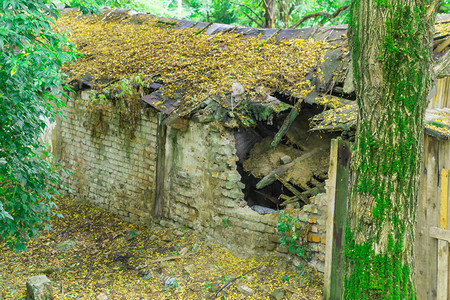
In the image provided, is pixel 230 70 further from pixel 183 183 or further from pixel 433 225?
pixel 433 225

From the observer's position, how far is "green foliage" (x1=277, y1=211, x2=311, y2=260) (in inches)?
216

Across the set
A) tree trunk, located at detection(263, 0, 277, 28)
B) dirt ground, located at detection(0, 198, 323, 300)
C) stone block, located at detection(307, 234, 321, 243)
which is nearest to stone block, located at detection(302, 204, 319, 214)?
stone block, located at detection(307, 234, 321, 243)

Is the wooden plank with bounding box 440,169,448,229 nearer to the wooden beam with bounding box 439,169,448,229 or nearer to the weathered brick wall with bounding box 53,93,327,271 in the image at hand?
the wooden beam with bounding box 439,169,448,229

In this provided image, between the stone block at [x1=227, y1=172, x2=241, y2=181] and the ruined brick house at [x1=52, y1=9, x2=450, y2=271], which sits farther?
the stone block at [x1=227, y1=172, x2=241, y2=181]

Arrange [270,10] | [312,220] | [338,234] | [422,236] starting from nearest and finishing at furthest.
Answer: [422,236] → [338,234] → [312,220] → [270,10]

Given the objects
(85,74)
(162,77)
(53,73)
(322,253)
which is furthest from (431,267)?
(85,74)

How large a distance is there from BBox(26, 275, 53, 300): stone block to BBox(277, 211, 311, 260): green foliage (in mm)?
2966

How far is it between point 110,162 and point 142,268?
2.50 meters

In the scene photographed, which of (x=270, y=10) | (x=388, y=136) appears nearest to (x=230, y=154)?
(x=388, y=136)

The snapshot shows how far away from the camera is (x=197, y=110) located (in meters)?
6.45

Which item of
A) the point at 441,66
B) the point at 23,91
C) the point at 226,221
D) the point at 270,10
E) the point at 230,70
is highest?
the point at 270,10

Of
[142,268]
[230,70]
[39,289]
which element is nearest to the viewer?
[39,289]

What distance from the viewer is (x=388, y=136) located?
9.75 feet

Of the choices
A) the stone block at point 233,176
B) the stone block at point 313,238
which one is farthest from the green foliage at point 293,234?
the stone block at point 233,176
